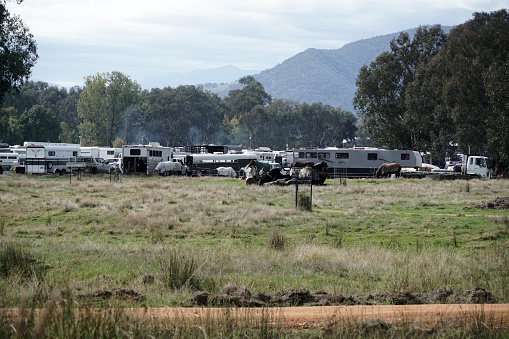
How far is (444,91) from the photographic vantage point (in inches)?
2386

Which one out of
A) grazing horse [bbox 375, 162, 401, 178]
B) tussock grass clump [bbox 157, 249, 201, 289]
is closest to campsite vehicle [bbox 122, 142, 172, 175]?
grazing horse [bbox 375, 162, 401, 178]

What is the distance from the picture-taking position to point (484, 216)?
73.7 feet

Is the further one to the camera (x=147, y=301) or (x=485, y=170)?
(x=485, y=170)

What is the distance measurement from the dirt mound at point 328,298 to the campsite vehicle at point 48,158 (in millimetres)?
55335

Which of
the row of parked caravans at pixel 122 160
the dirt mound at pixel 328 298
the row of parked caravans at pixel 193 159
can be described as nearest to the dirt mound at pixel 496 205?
the dirt mound at pixel 328 298

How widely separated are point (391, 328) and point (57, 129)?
11750 cm

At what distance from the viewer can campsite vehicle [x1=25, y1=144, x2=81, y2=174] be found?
59.4m

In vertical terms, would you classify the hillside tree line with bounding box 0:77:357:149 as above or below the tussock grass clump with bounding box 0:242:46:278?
above

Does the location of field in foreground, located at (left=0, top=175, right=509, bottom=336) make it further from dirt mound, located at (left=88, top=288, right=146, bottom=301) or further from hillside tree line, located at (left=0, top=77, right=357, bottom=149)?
hillside tree line, located at (left=0, top=77, right=357, bottom=149)

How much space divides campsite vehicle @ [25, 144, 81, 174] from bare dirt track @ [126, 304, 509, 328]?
5637cm

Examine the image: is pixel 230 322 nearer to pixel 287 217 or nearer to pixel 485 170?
pixel 287 217

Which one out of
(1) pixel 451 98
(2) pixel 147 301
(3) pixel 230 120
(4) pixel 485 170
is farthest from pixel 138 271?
(3) pixel 230 120

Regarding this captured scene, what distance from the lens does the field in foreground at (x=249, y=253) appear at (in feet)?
29.2

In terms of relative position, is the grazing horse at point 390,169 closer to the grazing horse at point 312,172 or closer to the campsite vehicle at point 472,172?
the campsite vehicle at point 472,172
